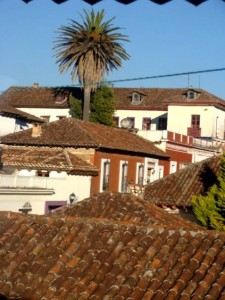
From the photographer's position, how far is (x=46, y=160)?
25.0 meters

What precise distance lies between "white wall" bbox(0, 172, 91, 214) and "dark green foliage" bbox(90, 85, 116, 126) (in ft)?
55.7

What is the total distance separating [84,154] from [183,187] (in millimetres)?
7899

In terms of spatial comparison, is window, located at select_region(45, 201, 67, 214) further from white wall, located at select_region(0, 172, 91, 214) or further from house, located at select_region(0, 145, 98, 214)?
white wall, located at select_region(0, 172, 91, 214)

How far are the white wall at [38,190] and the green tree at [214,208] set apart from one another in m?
8.60

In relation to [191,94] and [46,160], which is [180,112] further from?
[46,160]

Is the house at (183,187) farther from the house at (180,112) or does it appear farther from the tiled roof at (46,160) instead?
the house at (180,112)

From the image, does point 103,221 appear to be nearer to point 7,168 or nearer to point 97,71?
point 7,168

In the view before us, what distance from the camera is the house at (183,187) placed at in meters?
17.3

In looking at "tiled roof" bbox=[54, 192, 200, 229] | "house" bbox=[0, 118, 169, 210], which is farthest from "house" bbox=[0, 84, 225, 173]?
"tiled roof" bbox=[54, 192, 200, 229]

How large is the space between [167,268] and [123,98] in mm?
40748

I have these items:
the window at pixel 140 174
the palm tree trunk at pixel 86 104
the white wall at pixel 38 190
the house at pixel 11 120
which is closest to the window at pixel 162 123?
the palm tree trunk at pixel 86 104

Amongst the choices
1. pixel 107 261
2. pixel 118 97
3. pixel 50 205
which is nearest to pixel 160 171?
pixel 50 205

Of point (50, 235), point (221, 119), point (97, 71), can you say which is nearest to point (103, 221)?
point (50, 235)

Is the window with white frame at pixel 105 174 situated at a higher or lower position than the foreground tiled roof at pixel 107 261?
higher
